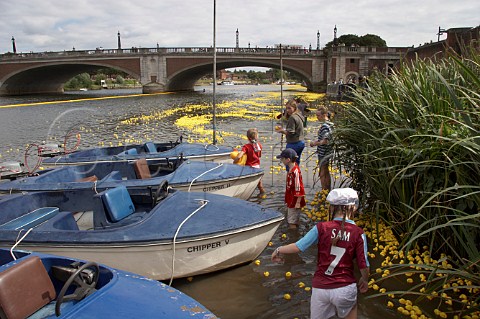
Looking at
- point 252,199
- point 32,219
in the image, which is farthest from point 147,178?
point 252,199

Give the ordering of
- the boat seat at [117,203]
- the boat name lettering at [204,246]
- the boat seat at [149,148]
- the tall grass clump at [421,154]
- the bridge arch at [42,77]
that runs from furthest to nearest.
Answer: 1. the bridge arch at [42,77]
2. the boat seat at [149,148]
3. the boat seat at [117,203]
4. the boat name lettering at [204,246]
5. the tall grass clump at [421,154]

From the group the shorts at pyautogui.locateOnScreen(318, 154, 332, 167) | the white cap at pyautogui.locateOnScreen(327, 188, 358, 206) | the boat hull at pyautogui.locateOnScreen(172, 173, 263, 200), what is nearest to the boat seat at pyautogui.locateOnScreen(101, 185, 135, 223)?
the boat hull at pyautogui.locateOnScreen(172, 173, 263, 200)

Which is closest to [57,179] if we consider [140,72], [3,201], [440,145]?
[3,201]

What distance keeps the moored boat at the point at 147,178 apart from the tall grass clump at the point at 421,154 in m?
2.30

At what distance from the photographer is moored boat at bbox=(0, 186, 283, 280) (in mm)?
5164

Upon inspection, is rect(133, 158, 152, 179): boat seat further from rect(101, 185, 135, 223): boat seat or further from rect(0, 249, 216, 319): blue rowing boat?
rect(0, 249, 216, 319): blue rowing boat

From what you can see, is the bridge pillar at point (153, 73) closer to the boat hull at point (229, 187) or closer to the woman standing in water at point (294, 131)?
the woman standing in water at point (294, 131)

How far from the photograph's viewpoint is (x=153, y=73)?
64.4 metres

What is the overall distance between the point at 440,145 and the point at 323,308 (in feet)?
8.38

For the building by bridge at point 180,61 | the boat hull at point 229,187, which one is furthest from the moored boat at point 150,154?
the building by bridge at point 180,61

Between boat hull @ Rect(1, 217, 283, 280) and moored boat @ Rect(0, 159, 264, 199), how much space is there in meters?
1.67

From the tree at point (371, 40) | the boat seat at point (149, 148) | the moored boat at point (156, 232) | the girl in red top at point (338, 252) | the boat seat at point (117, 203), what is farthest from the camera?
the tree at point (371, 40)

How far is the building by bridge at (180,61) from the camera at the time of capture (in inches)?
2344

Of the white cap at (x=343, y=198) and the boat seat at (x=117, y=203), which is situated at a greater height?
the white cap at (x=343, y=198)
